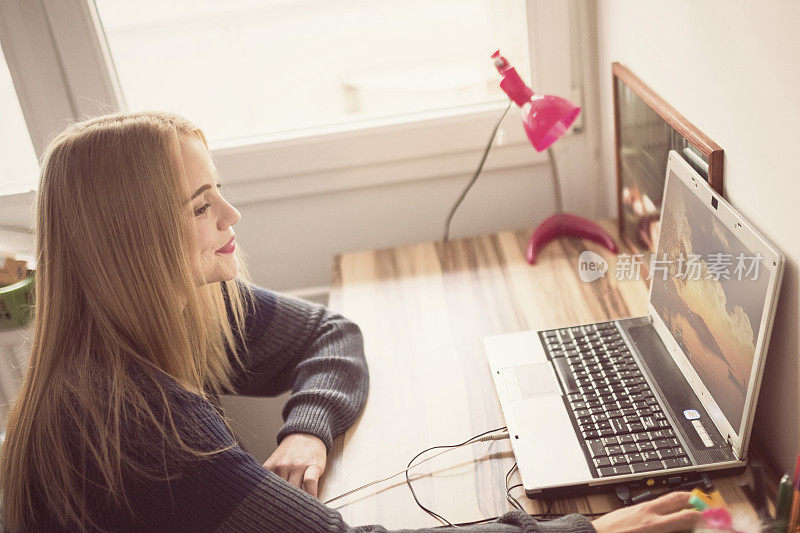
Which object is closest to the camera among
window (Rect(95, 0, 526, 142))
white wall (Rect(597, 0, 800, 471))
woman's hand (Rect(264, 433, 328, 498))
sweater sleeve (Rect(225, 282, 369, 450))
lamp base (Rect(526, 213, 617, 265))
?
white wall (Rect(597, 0, 800, 471))

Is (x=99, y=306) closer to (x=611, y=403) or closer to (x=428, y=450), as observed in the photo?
(x=428, y=450)

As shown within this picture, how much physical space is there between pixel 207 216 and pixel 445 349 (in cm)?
47

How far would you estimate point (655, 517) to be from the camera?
2.78 feet

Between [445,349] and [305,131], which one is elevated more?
[305,131]

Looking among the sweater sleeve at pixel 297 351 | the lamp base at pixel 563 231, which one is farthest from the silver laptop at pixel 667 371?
the lamp base at pixel 563 231

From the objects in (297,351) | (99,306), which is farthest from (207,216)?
(297,351)

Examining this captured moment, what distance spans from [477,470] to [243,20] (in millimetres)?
1162

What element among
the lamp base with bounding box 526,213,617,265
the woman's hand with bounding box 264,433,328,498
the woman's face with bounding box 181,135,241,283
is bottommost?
the woman's hand with bounding box 264,433,328,498

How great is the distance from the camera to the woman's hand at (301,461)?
1021 mm

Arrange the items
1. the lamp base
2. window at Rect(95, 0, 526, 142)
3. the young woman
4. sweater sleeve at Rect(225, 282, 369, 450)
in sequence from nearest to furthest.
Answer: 1. the young woman
2. sweater sleeve at Rect(225, 282, 369, 450)
3. the lamp base
4. window at Rect(95, 0, 526, 142)

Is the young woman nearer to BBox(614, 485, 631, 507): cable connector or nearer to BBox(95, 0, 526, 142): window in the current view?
BBox(614, 485, 631, 507): cable connector

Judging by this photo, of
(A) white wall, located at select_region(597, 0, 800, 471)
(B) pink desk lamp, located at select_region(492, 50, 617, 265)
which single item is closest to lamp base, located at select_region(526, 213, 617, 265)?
(B) pink desk lamp, located at select_region(492, 50, 617, 265)

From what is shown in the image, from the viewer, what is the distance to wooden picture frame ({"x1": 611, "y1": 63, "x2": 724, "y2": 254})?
3.44 feet

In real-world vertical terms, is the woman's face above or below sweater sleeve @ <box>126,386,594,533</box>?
above
